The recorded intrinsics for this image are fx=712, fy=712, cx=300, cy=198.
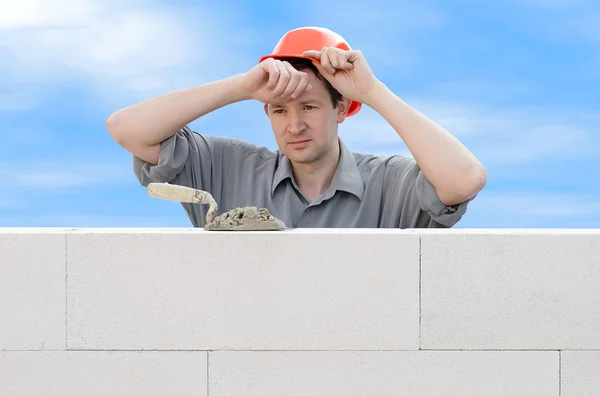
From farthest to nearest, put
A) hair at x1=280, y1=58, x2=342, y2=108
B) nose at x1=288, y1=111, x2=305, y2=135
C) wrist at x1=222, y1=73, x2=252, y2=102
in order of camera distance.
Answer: hair at x1=280, y1=58, x2=342, y2=108
nose at x1=288, y1=111, x2=305, y2=135
wrist at x1=222, y1=73, x2=252, y2=102

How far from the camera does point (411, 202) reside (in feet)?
11.9

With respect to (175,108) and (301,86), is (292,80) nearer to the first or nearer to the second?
(301,86)

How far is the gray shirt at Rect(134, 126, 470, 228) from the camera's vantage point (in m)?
3.70
